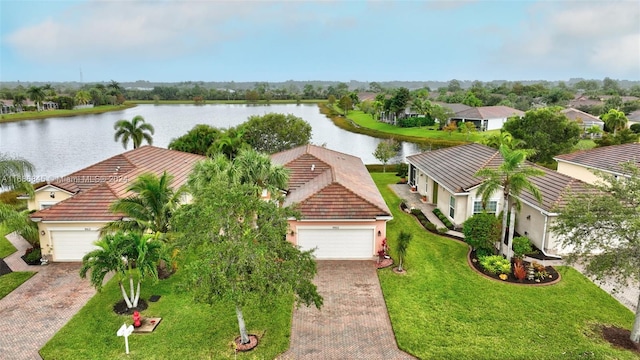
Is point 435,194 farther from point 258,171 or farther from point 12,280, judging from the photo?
point 12,280

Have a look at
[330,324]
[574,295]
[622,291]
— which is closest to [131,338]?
[330,324]

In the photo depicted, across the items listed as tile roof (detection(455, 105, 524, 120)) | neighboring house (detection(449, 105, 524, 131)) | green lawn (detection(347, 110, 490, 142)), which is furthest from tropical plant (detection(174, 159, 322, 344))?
tile roof (detection(455, 105, 524, 120))

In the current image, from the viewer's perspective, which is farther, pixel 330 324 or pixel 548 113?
pixel 548 113

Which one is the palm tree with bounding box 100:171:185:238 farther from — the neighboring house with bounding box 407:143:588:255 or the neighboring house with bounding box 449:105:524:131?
the neighboring house with bounding box 449:105:524:131

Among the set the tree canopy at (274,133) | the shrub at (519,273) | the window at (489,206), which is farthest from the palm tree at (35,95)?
the shrub at (519,273)

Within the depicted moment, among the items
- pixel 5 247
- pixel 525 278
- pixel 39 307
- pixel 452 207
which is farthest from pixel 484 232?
pixel 5 247

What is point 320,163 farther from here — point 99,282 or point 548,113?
point 548,113
